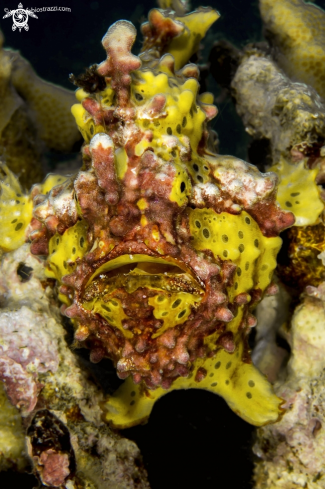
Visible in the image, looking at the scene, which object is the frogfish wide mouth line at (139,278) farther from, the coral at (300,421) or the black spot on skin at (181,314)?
the coral at (300,421)

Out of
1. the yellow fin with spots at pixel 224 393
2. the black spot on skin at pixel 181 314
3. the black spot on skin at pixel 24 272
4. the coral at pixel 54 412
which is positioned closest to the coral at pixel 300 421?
the yellow fin with spots at pixel 224 393

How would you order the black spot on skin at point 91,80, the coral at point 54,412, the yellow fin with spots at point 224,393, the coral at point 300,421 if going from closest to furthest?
1. the coral at point 54,412
2. the black spot on skin at point 91,80
3. the coral at point 300,421
4. the yellow fin with spots at point 224,393

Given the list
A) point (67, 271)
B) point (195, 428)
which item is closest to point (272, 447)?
point (195, 428)

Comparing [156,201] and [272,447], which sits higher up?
[156,201]

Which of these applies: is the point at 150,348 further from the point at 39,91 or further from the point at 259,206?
the point at 39,91

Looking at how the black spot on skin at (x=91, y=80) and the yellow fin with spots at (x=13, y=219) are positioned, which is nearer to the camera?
the black spot on skin at (x=91, y=80)

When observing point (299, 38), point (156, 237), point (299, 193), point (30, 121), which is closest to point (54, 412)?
point (156, 237)
